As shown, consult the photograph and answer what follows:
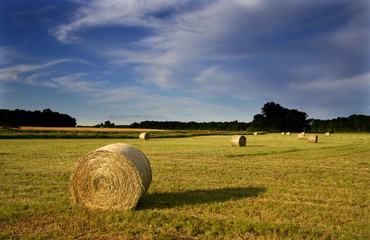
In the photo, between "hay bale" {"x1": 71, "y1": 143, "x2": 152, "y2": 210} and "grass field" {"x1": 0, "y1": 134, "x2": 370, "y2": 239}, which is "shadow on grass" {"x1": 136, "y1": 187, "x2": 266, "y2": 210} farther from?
"hay bale" {"x1": 71, "y1": 143, "x2": 152, "y2": 210}

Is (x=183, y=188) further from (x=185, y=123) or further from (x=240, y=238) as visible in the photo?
(x=185, y=123)

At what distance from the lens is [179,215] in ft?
21.7

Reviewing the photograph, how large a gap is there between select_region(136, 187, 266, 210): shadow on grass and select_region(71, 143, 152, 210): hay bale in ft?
1.64

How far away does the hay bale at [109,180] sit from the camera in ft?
24.2

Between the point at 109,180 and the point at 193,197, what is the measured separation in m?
2.45

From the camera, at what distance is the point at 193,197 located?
824 centimetres

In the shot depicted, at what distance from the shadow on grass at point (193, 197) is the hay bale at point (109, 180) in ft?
1.64

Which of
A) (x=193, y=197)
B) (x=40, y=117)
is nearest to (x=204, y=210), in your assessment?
(x=193, y=197)

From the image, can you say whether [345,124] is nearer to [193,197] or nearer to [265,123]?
[265,123]

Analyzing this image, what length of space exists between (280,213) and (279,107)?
373 ft

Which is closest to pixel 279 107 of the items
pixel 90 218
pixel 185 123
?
pixel 185 123

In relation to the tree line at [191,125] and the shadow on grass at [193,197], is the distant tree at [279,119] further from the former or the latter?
the shadow on grass at [193,197]

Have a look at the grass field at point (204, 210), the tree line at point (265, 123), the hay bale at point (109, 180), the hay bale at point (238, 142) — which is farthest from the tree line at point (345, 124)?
the hay bale at point (109, 180)

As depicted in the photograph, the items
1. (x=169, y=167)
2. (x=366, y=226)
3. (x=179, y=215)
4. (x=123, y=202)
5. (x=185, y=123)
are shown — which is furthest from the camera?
(x=185, y=123)
